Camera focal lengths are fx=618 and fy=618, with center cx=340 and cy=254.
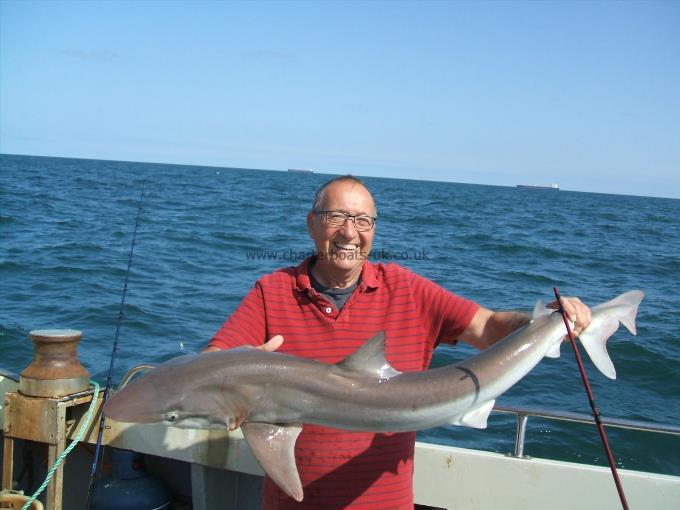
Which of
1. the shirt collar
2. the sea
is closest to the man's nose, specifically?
the shirt collar

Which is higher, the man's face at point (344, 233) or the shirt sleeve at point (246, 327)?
the man's face at point (344, 233)

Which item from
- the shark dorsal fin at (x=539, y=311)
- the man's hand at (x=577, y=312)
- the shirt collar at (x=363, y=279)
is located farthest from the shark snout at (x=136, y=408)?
the man's hand at (x=577, y=312)

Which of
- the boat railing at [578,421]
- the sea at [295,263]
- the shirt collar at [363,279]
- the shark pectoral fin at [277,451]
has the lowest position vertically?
the sea at [295,263]

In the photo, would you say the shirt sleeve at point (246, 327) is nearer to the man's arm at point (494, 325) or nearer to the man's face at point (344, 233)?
the man's face at point (344, 233)

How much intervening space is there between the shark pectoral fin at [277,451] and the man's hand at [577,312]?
1369mm

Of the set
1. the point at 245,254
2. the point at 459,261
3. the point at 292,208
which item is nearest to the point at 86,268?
the point at 245,254

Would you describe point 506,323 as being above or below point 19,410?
above

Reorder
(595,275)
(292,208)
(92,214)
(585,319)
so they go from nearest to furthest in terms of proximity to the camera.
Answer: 1. (585,319)
2. (595,275)
3. (92,214)
4. (292,208)

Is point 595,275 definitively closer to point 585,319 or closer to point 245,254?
point 245,254

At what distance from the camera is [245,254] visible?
18.5m

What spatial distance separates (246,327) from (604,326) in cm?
173

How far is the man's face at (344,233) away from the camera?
3.03m

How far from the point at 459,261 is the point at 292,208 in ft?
56.6

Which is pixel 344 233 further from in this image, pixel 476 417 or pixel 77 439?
pixel 77 439
